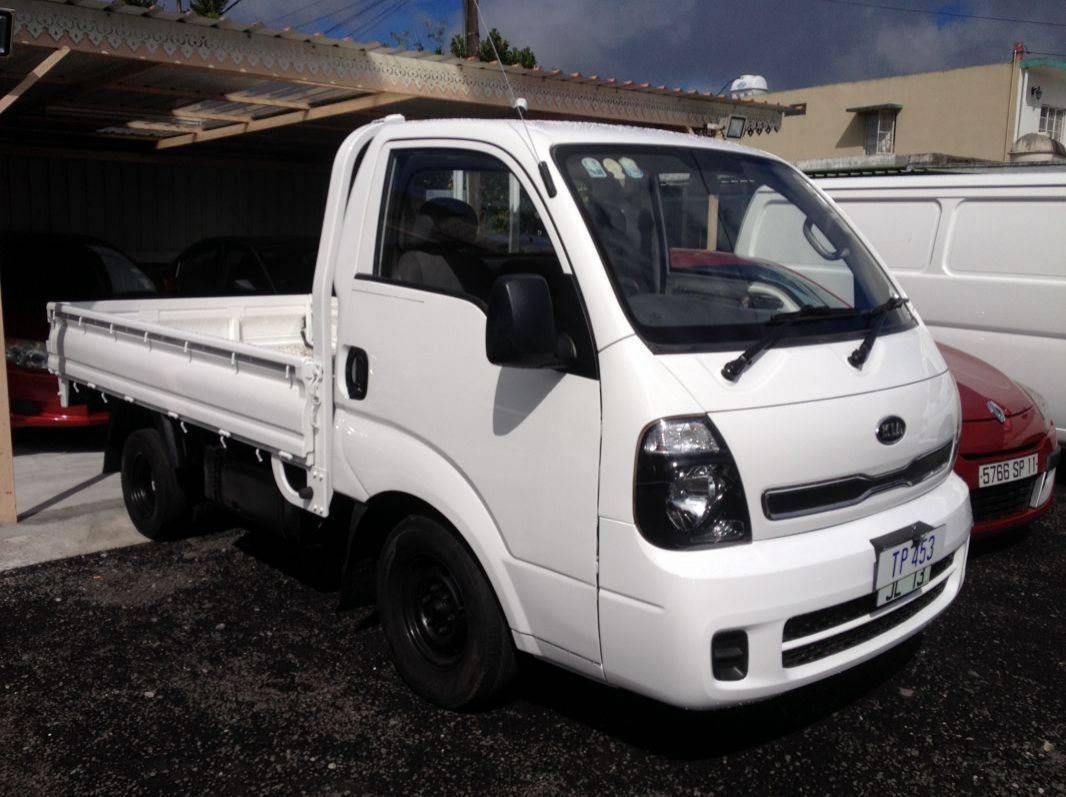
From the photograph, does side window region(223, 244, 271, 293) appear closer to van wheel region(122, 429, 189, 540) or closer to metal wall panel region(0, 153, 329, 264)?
metal wall panel region(0, 153, 329, 264)

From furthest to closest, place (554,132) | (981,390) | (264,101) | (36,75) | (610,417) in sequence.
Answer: (264,101) < (36,75) < (981,390) < (554,132) < (610,417)

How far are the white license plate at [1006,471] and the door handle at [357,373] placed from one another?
10.3 feet

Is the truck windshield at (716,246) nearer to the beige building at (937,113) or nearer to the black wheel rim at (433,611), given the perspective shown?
the black wheel rim at (433,611)

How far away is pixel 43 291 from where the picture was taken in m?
8.02

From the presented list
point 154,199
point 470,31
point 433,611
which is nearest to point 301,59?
point 433,611

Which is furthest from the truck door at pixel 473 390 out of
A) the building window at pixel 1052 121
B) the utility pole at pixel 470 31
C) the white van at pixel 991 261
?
the building window at pixel 1052 121

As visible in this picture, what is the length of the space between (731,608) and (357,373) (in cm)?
167

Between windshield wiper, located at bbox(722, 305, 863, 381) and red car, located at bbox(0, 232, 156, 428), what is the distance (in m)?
5.26

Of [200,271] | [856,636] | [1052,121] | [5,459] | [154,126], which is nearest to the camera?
[856,636]

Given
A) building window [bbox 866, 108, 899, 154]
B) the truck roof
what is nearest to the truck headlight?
the truck roof

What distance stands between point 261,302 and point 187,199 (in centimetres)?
830

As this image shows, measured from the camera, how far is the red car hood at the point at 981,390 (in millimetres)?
5090

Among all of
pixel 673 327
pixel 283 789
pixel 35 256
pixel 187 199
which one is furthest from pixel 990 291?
pixel 187 199

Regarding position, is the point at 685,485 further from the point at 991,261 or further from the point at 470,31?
the point at 470,31
